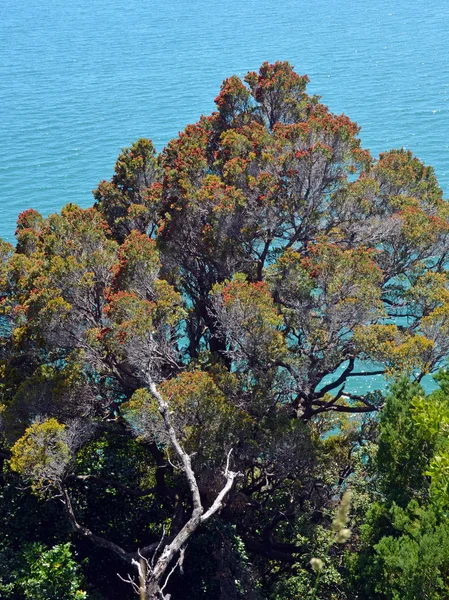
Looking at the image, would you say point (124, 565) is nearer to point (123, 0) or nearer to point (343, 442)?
point (343, 442)

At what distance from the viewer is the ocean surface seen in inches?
1912

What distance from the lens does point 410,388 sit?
13461 millimetres

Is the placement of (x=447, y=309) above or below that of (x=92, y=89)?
below

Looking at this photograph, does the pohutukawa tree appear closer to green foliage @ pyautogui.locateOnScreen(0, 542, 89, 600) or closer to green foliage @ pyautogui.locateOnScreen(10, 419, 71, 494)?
green foliage @ pyautogui.locateOnScreen(10, 419, 71, 494)

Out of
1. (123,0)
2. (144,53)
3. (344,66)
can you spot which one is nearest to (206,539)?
(344,66)

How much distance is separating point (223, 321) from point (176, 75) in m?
56.3

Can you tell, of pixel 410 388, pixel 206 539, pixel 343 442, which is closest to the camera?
pixel 410 388

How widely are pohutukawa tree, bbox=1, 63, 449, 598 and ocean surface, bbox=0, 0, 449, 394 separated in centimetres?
2261

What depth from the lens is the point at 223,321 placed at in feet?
50.7

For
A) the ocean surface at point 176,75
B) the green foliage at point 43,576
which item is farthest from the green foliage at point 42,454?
the ocean surface at point 176,75

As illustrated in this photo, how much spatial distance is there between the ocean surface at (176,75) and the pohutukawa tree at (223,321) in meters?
22.6

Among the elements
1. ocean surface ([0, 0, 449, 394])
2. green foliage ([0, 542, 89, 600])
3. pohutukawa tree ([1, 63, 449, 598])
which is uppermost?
ocean surface ([0, 0, 449, 394])

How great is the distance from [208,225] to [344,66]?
52649 mm

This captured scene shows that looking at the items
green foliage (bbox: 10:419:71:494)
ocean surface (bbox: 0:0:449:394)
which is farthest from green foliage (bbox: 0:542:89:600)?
ocean surface (bbox: 0:0:449:394)
